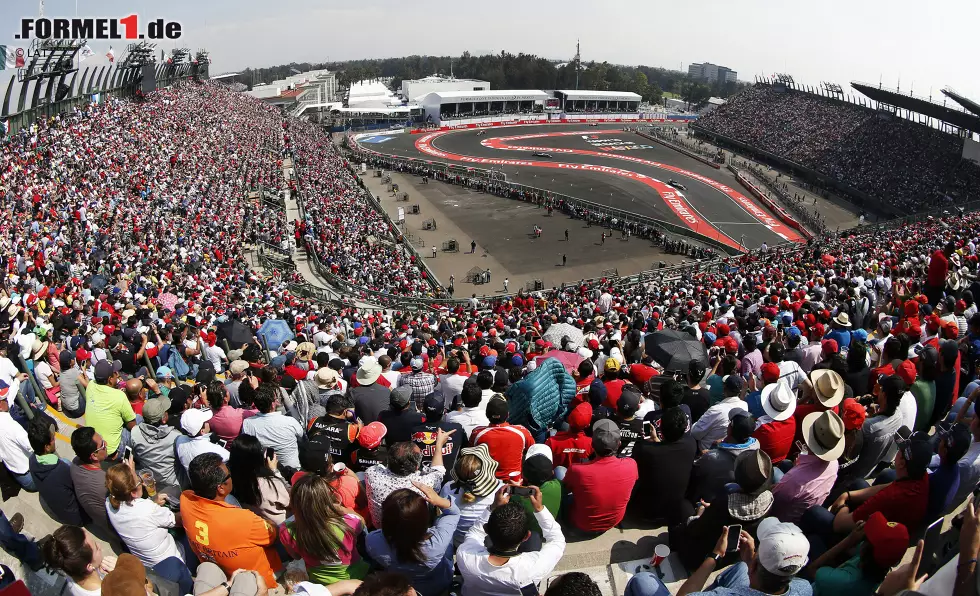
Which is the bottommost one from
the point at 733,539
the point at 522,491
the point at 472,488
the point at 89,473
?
the point at 89,473

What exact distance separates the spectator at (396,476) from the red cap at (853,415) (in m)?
3.77

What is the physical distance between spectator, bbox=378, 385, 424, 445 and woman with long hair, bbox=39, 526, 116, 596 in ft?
9.02

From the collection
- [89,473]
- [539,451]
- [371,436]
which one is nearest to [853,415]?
[539,451]

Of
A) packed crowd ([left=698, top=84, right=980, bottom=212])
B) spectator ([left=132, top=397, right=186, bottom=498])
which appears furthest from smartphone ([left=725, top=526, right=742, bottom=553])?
packed crowd ([left=698, top=84, right=980, bottom=212])

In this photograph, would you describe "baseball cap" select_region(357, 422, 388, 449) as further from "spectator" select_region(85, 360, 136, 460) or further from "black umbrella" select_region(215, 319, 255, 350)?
"black umbrella" select_region(215, 319, 255, 350)

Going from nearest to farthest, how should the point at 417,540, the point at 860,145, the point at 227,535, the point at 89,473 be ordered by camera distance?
the point at 417,540 → the point at 227,535 → the point at 89,473 → the point at 860,145

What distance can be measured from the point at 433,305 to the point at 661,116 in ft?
282

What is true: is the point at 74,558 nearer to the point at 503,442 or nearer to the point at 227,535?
the point at 227,535

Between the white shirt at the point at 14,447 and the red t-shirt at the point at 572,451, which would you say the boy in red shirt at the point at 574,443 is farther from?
the white shirt at the point at 14,447

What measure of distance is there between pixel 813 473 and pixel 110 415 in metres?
6.99

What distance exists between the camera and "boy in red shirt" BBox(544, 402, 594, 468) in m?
5.75

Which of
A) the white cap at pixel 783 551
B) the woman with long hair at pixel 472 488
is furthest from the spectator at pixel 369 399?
the white cap at pixel 783 551

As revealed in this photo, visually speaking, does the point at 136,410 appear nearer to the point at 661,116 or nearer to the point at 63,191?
the point at 63,191

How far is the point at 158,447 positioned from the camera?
5840 mm
